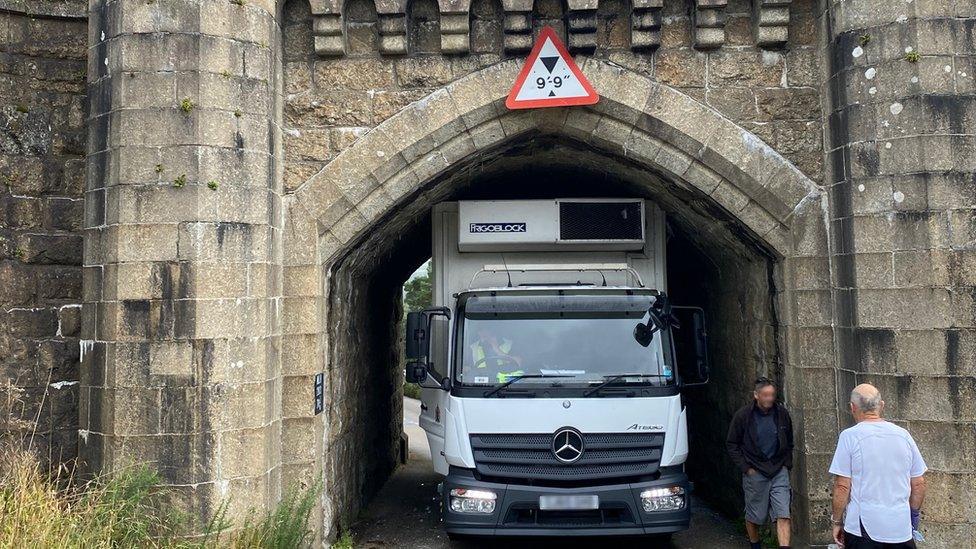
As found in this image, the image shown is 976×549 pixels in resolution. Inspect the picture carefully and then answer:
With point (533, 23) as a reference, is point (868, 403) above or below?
below

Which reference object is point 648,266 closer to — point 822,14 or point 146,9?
point 822,14

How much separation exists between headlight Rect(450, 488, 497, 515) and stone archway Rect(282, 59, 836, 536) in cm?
127

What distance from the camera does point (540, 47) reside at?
19.5ft

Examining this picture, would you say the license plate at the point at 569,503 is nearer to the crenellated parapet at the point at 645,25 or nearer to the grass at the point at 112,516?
the grass at the point at 112,516

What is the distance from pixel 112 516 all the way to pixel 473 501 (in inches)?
99.9

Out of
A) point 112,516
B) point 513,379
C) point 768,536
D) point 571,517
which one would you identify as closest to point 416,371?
point 513,379

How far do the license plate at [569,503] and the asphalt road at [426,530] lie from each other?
3.76ft

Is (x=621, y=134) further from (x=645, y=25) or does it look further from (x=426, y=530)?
(x=426, y=530)

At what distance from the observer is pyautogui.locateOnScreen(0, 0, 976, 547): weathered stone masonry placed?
16.9ft

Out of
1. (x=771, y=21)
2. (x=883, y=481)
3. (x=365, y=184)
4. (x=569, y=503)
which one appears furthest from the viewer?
(x=365, y=184)

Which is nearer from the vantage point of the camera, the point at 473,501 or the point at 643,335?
the point at 473,501

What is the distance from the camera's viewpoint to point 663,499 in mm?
5449

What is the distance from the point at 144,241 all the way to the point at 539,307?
10.3ft

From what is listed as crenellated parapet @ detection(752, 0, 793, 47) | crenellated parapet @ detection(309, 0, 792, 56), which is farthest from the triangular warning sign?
crenellated parapet @ detection(752, 0, 793, 47)
